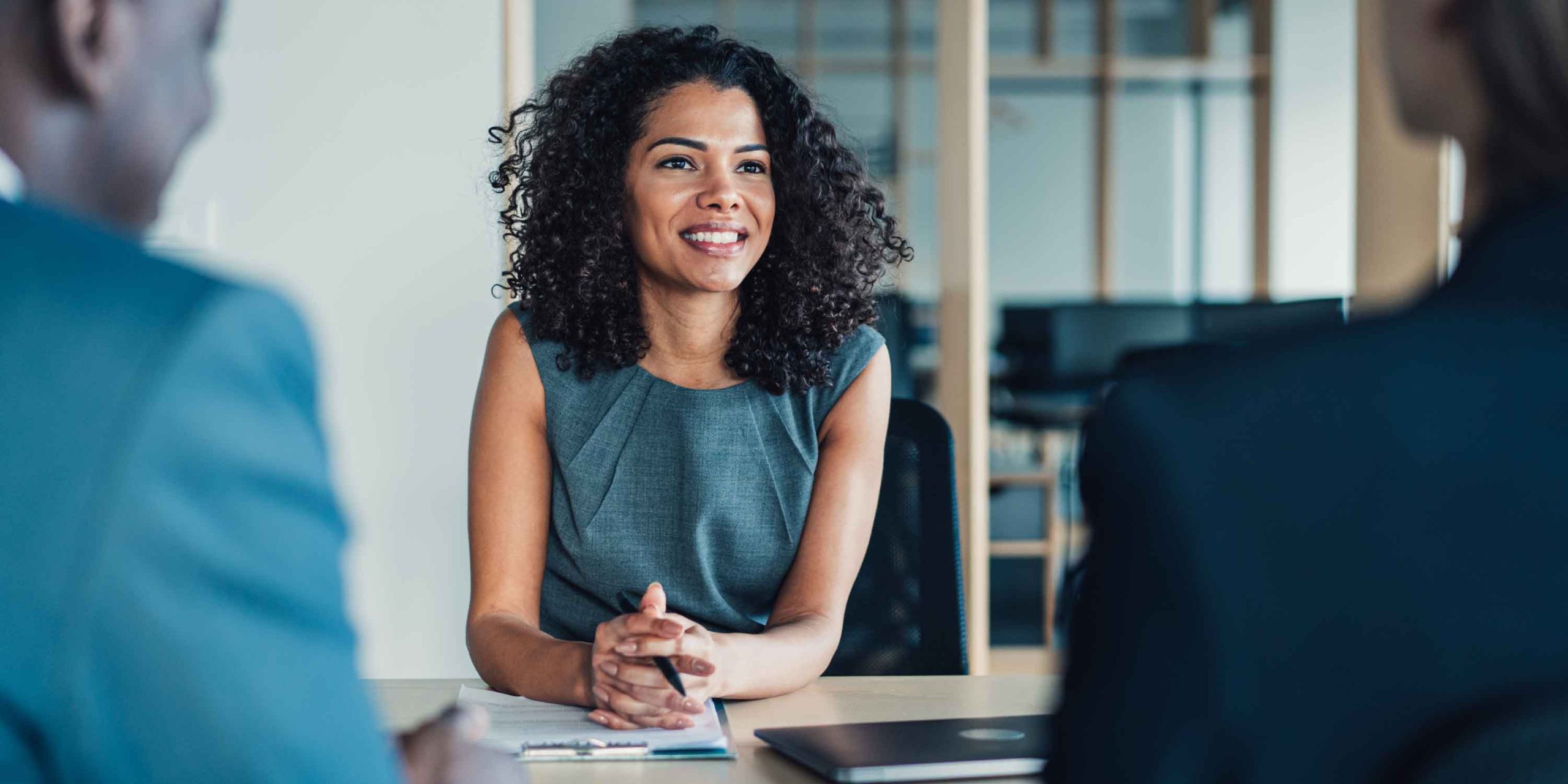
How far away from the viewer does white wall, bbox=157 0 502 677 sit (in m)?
2.82

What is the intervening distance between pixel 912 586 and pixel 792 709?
48cm

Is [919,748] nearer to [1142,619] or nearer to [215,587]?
[1142,619]

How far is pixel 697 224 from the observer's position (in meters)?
1.79

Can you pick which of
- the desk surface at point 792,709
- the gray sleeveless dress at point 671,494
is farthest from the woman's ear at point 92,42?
the gray sleeveless dress at point 671,494

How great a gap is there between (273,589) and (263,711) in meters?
0.04

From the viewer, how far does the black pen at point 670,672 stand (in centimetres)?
125

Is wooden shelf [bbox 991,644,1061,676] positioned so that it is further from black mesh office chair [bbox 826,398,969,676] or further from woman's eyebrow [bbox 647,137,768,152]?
woman's eyebrow [bbox 647,137,768,152]

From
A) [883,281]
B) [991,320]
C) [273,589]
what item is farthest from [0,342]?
[991,320]

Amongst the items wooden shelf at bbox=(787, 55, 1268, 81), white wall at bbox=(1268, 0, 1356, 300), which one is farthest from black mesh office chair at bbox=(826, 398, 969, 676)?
wooden shelf at bbox=(787, 55, 1268, 81)

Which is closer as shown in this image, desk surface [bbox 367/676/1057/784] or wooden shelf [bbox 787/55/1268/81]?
desk surface [bbox 367/676/1057/784]

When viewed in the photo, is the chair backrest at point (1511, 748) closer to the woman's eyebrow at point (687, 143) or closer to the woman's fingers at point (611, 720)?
the woman's fingers at point (611, 720)

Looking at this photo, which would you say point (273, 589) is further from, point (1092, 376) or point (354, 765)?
point (1092, 376)

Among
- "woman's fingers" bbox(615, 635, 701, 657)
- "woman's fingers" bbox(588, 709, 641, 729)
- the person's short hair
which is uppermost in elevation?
the person's short hair

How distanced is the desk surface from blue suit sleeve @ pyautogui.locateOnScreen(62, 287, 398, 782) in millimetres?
606
